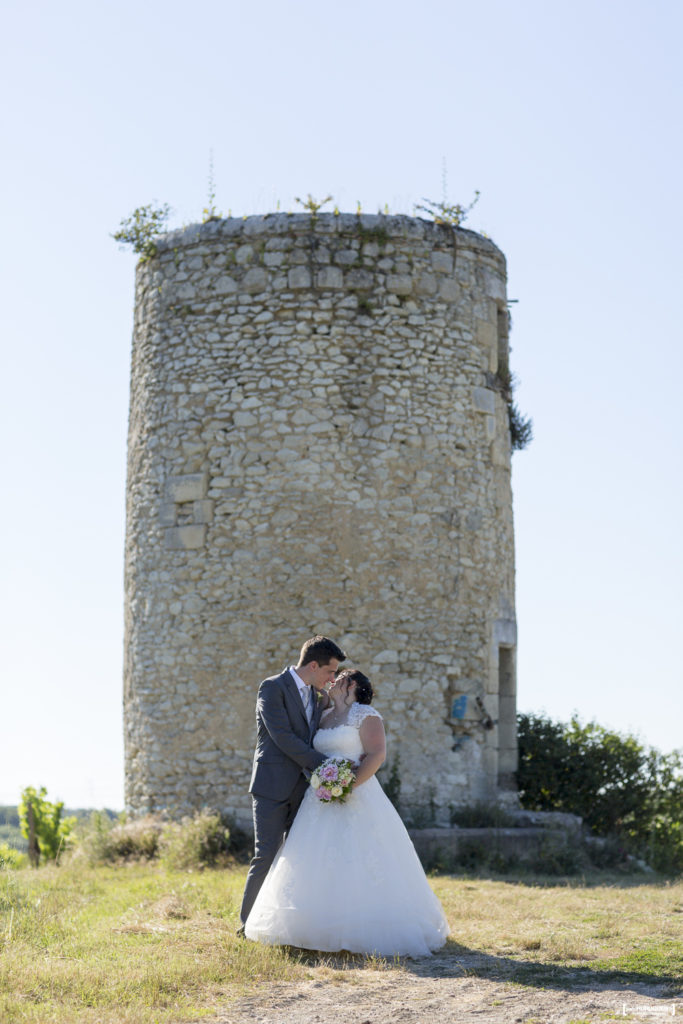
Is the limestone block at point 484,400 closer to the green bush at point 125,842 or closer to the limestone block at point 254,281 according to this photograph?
the limestone block at point 254,281

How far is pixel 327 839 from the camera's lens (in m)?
6.46

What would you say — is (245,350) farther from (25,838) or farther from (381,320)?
(25,838)

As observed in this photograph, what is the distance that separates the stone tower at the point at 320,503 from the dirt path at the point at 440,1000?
198 inches

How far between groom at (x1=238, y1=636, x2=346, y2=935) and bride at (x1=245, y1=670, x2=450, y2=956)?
0.14 m

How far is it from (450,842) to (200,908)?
3.03 meters

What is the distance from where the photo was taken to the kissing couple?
Answer: 6289mm

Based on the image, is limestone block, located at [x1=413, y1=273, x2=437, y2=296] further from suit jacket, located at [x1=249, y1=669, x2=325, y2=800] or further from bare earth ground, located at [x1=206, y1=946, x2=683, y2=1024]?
bare earth ground, located at [x1=206, y1=946, x2=683, y2=1024]

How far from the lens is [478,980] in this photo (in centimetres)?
566

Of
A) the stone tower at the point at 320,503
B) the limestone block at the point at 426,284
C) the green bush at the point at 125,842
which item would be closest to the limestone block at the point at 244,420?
the stone tower at the point at 320,503

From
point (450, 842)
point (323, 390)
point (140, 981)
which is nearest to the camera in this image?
point (140, 981)

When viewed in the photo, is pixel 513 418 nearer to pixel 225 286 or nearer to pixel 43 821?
pixel 225 286

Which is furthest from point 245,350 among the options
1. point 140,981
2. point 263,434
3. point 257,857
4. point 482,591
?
point 140,981

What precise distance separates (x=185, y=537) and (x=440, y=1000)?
6723 mm

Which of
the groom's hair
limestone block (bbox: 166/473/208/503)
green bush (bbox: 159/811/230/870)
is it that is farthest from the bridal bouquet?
limestone block (bbox: 166/473/208/503)
